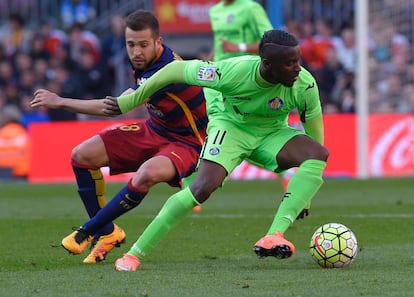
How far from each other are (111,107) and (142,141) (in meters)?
0.90

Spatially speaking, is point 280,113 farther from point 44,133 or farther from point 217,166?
point 44,133

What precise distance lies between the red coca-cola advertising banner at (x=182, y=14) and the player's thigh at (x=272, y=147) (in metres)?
14.1

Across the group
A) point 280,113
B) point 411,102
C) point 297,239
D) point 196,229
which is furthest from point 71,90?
point 280,113

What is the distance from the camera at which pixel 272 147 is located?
8.12m

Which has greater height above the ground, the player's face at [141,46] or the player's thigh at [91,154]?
the player's face at [141,46]

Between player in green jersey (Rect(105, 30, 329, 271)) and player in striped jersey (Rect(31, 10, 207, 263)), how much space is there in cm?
34

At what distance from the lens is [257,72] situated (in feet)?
25.5

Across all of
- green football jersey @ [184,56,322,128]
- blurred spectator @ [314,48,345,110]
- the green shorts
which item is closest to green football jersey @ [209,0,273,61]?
the green shorts

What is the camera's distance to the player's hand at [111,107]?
777 cm

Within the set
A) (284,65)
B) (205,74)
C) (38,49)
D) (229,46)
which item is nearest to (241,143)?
(205,74)

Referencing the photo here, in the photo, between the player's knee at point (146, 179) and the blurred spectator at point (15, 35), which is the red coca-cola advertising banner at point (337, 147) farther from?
the player's knee at point (146, 179)

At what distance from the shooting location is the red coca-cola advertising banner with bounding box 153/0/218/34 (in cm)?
2208

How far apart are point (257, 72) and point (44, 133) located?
12.2m

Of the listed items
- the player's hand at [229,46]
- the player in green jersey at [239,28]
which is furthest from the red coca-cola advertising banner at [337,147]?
the player's hand at [229,46]
